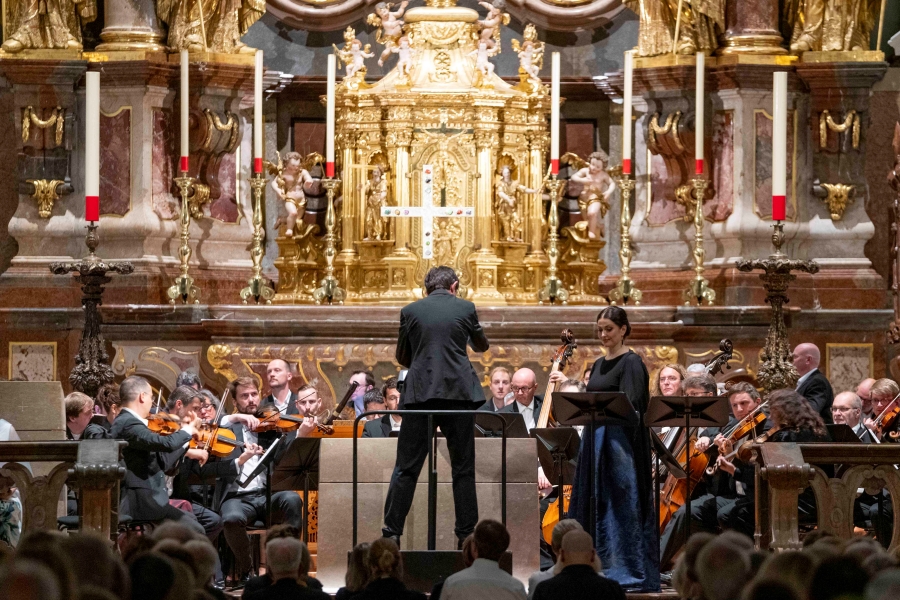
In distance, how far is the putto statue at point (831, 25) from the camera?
1451 cm

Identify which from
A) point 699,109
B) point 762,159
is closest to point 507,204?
point 699,109

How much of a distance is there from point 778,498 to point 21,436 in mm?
4371

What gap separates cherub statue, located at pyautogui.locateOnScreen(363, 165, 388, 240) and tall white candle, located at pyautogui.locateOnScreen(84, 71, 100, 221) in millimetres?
2517

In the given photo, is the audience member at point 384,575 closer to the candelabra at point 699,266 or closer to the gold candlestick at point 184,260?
the gold candlestick at point 184,260

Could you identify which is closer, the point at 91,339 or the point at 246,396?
the point at 246,396

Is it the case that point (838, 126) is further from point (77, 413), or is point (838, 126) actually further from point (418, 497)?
point (77, 413)

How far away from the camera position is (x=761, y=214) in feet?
47.4

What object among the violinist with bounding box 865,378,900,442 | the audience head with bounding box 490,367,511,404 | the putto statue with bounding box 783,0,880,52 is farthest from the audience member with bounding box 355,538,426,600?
the putto statue with bounding box 783,0,880,52

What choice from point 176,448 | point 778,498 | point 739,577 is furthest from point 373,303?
point 739,577

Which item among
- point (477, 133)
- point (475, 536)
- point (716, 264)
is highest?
point (477, 133)

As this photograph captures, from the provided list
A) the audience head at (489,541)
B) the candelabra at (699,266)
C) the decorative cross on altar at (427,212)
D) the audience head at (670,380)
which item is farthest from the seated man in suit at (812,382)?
the audience head at (489,541)

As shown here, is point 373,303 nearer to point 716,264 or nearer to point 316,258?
point 316,258

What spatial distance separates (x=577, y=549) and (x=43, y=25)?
8164 millimetres

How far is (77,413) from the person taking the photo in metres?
11.3
